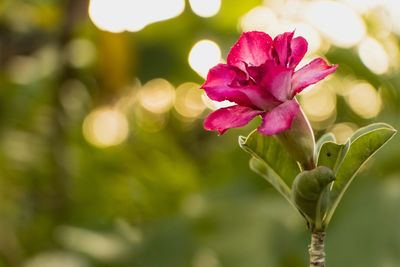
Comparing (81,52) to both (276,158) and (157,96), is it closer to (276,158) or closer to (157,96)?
(157,96)

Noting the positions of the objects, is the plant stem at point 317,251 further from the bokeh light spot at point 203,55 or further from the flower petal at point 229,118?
the bokeh light spot at point 203,55

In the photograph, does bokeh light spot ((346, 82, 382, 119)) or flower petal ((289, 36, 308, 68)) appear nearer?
flower petal ((289, 36, 308, 68))

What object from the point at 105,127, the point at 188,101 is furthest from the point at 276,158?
the point at 105,127

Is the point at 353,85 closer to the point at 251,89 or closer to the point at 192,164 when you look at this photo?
the point at 192,164

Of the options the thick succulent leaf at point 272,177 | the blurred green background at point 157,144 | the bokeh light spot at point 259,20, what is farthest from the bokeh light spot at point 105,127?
the thick succulent leaf at point 272,177

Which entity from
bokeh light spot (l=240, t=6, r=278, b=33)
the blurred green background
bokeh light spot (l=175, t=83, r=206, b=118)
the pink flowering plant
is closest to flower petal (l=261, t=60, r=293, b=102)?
the pink flowering plant

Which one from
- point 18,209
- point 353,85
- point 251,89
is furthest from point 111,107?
point 251,89

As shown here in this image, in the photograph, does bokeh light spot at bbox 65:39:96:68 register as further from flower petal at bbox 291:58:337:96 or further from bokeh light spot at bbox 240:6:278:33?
flower petal at bbox 291:58:337:96
